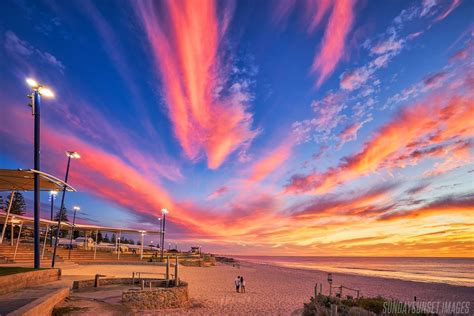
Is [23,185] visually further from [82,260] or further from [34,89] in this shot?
[82,260]

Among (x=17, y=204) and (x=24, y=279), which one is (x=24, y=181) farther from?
(x=17, y=204)

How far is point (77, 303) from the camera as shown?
45.2 feet

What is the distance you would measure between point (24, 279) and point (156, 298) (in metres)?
6.43

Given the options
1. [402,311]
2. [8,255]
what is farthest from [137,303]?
[8,255]

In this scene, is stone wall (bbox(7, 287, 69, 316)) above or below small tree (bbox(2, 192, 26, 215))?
below

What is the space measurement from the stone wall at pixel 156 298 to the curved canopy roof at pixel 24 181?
7.06 metres

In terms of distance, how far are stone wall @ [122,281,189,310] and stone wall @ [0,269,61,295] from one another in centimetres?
431

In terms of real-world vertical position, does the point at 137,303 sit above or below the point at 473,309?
above

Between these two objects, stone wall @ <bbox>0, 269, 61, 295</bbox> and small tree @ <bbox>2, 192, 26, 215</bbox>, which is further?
small tree @ <bbox>2, 192, 26, 215</bbox>

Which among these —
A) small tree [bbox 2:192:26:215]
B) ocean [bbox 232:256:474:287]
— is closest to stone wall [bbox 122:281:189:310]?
ocean [bbox 232:256:474:287]

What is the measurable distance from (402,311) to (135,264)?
38.4 m

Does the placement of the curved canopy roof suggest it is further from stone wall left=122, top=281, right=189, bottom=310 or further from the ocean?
the ocean

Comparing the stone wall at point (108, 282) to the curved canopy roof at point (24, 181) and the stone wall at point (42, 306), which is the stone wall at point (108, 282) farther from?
the stone wall at point (42, 306)

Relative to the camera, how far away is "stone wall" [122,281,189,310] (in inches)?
645
